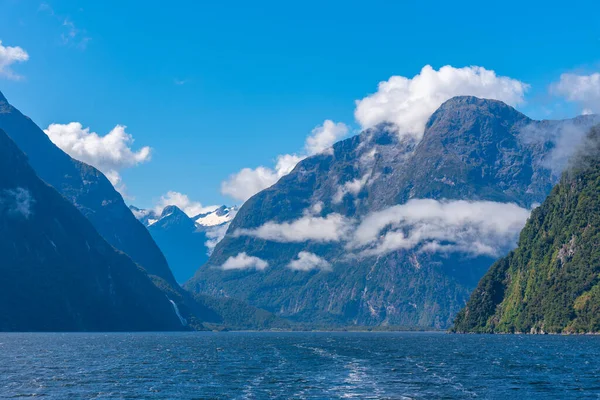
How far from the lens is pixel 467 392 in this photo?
107 meters

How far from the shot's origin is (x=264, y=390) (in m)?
111

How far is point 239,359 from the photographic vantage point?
18238 cm

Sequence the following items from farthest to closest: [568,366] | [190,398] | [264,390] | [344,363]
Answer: [344,363]
[568,366]
[264,390]
[190,398]

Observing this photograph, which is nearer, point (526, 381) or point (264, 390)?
point (264, 390)

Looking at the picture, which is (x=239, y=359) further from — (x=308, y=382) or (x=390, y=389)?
(x=390, y=389)

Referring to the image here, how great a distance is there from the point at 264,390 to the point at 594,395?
47.8 meters

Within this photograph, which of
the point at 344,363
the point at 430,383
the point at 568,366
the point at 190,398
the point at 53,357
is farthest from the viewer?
the point at 53,357

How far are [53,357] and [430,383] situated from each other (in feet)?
342

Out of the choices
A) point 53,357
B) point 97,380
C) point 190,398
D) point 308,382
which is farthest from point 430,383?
point 53,357

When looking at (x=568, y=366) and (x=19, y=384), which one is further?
(x=568, y=366)

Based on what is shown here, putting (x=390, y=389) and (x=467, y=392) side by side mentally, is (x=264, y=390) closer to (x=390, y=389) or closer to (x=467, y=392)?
(x=390, y=389)

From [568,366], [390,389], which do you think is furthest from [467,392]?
[568,366]

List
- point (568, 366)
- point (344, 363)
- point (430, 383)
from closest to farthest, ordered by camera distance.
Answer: point (430, 383)
point (568, 366)
point (344, 363)

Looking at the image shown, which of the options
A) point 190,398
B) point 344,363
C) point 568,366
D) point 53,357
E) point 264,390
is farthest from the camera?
point 53,357
